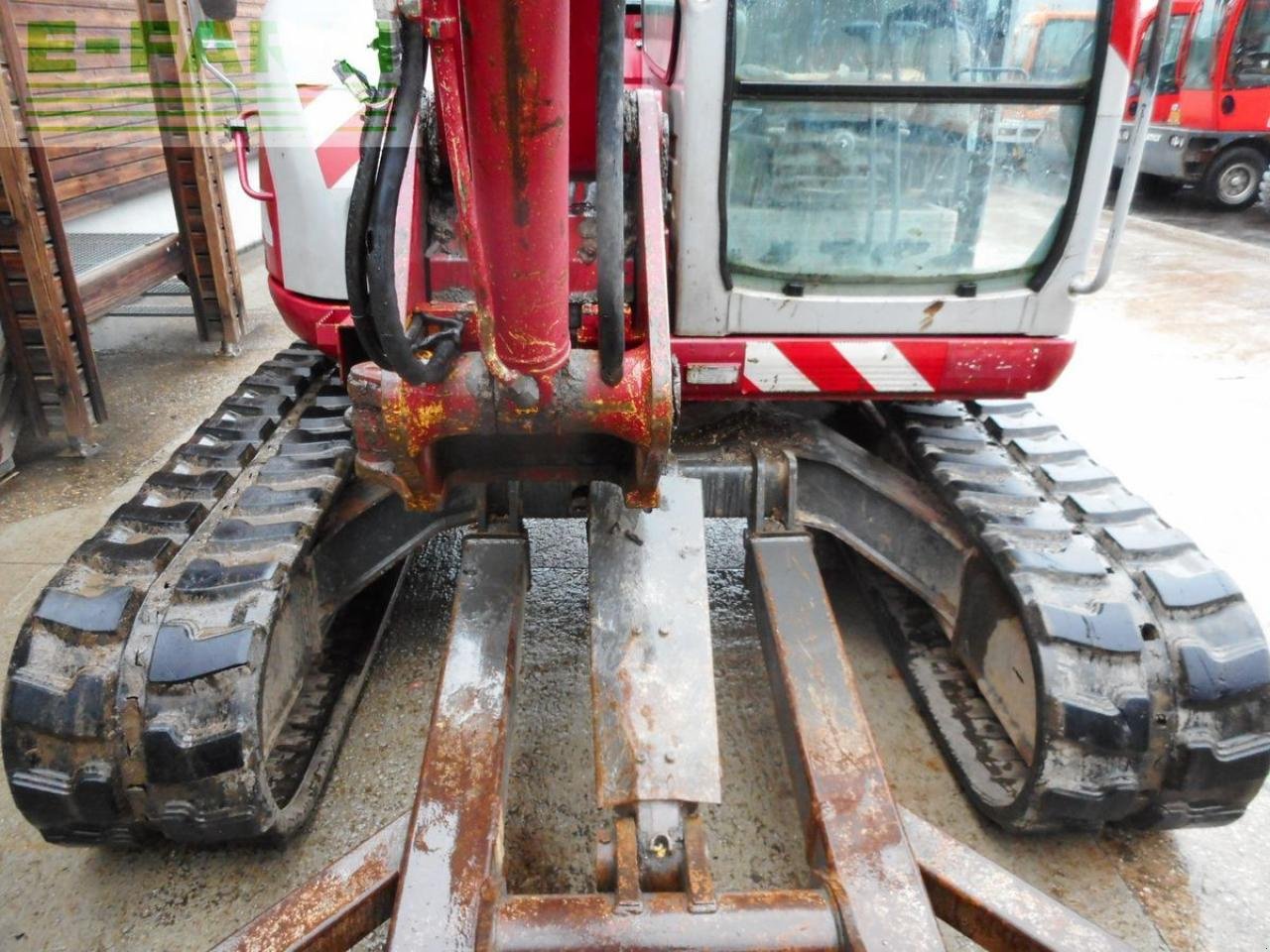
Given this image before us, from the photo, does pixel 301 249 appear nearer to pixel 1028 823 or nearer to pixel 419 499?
pixel 419 499

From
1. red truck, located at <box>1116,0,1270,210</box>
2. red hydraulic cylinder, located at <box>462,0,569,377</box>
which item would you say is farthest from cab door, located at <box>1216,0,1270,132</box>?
red hydraulic cylinder, located at <box>462,0,569,377</box>

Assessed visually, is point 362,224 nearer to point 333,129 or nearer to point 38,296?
point 333,129

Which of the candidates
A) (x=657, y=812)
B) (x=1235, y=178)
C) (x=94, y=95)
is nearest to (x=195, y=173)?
(x=94, y=95)

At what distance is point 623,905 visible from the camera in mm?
1591

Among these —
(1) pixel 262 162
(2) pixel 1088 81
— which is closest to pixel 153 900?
(1) pixel 262 162

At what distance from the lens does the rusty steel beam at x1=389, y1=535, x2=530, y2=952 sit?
5.30ft

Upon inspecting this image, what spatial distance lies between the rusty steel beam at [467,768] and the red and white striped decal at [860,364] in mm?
703

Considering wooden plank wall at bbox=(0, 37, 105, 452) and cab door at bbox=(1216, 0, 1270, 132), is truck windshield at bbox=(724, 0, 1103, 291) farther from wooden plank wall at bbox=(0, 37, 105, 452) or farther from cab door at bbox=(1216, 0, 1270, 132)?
cab door at bbox=(1216, 0, 1270, 132)

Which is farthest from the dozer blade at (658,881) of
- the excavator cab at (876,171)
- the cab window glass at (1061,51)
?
the cab window glass at (1061,51)

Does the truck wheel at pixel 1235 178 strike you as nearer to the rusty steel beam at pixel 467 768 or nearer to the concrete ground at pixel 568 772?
the concrete ground at pixel 568 772

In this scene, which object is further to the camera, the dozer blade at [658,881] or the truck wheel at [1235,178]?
the truck wheel at [1235,178]

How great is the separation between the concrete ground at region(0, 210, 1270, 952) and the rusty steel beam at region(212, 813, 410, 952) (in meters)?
0.59

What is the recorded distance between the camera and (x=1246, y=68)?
10930 mm

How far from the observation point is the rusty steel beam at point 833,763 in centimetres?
161
